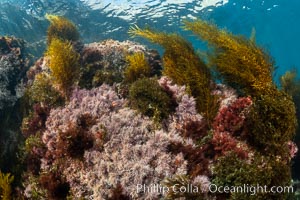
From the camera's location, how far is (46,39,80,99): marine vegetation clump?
686 cm

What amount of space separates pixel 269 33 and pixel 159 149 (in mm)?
28575

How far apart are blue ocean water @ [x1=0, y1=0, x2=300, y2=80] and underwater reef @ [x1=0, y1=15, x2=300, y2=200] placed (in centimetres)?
1554

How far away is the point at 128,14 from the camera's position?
23438 millimetres

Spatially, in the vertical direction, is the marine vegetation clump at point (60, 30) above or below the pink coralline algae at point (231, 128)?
above

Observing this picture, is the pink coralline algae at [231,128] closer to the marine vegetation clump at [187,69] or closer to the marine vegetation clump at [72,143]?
the marine vegetation clump at [187,69]

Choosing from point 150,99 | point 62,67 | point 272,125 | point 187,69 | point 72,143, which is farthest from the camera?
point 62,67

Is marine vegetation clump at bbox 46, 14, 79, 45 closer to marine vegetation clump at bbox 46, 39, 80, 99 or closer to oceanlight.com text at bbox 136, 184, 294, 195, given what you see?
marine vegetation clump at bbox 46, 39, 80, 99

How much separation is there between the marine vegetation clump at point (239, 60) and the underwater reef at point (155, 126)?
25 mm

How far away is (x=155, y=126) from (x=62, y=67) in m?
2.77

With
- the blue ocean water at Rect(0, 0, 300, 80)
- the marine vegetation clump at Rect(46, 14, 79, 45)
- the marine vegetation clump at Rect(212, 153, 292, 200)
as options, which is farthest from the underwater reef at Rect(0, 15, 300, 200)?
the blue ocean water at Rect(0, 0, 300, 80)

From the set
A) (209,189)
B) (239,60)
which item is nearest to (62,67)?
(239,60)

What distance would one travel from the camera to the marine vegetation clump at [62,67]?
22.5ft

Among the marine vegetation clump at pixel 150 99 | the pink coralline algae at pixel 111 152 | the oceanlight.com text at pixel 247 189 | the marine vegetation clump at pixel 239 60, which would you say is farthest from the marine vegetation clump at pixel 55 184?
the marine vegetation clump at pixel 239 60

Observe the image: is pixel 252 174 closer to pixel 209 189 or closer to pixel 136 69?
pixel 209 189
